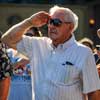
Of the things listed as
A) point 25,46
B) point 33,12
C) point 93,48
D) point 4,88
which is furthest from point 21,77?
point 33,12

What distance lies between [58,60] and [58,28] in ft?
1.17

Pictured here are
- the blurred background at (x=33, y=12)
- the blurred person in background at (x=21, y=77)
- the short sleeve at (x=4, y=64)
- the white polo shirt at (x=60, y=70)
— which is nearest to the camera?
the white polo shirt at (x=60, y=70)

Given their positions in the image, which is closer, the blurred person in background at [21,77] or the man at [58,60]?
the man at [58,60]

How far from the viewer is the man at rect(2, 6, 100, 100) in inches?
272

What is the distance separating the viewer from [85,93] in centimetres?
702

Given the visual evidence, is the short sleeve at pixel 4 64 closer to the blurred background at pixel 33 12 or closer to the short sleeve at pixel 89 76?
the short sleeve at pixel 89 76

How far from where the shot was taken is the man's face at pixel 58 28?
276 inches

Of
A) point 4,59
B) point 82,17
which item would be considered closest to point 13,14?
point 82,17

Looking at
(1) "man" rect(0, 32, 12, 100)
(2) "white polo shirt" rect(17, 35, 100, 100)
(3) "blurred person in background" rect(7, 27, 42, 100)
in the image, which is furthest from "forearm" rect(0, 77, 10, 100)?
(3) "blurred person in background" rect(7, 27, 42, 100)

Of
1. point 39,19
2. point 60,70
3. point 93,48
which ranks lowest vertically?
point 60,70

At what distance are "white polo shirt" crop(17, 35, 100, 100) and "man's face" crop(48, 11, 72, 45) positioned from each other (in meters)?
0.07

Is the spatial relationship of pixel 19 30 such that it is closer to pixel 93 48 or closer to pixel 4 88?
pixel 4 88

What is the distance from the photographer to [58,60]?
696 cm

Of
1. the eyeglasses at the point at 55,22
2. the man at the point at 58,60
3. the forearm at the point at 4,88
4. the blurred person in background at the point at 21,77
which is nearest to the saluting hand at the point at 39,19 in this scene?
A: the man at the point at 58,60
